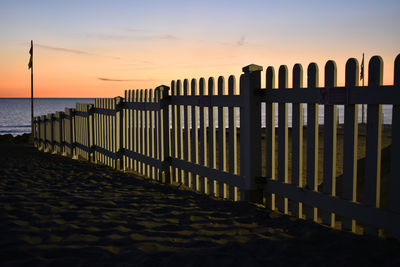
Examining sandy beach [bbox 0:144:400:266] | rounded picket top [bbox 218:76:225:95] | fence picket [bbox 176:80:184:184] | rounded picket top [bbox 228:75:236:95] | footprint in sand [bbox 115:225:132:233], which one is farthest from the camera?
fence picket [bbox 176:80:184:184]

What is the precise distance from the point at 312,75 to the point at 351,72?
51cm

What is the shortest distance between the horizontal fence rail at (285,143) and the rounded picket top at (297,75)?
0.01 metres

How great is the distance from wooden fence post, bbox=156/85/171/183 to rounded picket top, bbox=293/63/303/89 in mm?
3269

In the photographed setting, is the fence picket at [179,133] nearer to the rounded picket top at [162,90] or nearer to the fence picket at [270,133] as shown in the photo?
the rounded picket top at [162,90]

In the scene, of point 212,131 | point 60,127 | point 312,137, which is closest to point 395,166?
point 312,137

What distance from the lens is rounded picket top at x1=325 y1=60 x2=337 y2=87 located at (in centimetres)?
406

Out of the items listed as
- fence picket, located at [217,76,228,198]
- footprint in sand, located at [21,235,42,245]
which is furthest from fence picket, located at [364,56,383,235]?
footprint in sand, located at [21,235,42,245]

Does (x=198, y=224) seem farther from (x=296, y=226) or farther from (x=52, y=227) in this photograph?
(x=52, y=227)

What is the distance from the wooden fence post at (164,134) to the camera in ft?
24.2

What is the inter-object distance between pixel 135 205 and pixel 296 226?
214 centimetres

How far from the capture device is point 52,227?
4.12 meters

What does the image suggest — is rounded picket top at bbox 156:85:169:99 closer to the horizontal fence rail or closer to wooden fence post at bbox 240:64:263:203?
the horizontal fence rail

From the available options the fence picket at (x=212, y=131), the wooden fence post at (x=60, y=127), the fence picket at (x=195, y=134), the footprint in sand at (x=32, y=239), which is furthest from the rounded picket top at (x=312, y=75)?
the wooden fence post at (x=60, y=127)

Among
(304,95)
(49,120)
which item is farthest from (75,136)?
(304,95)
